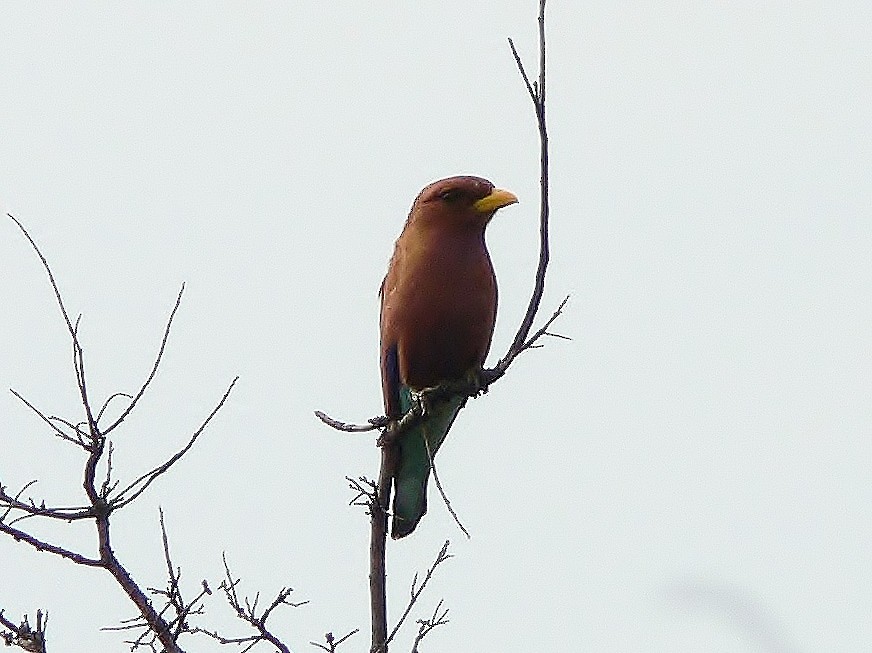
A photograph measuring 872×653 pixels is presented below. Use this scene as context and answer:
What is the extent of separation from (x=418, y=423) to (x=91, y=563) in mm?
1878

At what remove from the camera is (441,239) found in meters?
7.41

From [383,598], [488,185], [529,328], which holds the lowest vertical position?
[383,598]

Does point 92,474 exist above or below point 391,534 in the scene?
below

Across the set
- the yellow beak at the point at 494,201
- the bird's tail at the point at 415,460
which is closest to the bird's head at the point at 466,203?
the yellow beak at the point at 494,201

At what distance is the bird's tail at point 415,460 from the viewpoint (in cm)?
738

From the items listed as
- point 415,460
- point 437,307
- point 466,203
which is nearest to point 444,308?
point 437,307

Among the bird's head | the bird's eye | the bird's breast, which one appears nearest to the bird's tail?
the bird's breast

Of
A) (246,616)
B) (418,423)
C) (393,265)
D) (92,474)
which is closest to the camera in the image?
(92,474)

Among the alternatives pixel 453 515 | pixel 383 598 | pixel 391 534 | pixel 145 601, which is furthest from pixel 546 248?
pixel 391 534

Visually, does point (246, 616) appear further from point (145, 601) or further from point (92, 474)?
point (92, 474)

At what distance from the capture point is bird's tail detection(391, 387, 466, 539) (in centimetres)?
738

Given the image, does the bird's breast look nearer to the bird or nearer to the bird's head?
the bird

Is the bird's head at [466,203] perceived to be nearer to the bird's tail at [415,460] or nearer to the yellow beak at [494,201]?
A: the yellow beak at [494,201]

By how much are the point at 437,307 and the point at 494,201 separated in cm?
58
